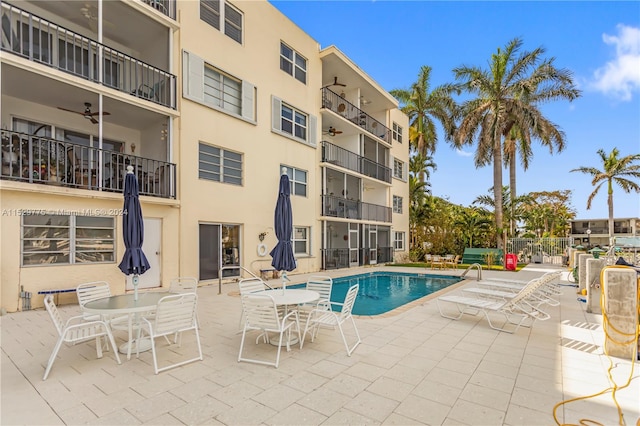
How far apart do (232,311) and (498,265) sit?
18431 mm

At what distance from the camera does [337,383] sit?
387cm

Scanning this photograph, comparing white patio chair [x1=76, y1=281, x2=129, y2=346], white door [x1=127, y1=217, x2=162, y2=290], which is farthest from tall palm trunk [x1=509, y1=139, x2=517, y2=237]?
white patio chair [x1=76, y1=281, x2=129, y2=346]

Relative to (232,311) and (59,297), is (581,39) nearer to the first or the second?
(232,311)

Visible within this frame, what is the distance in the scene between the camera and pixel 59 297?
27.4ft

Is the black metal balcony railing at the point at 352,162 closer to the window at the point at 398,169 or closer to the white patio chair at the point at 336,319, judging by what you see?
the window at the point at 398,169

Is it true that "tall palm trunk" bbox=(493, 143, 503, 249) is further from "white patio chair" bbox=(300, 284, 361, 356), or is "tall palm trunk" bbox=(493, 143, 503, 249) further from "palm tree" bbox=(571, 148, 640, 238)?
"white patio chair" bbox=(300, 284, 361, 356)

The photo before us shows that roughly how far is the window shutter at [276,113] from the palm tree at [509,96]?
14782mm

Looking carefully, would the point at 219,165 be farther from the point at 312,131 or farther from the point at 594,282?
the point at 594,282

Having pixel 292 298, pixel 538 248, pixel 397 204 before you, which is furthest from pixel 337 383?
pixel 538 248

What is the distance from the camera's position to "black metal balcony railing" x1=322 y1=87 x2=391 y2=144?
18125mm

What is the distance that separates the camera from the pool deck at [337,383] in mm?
3186

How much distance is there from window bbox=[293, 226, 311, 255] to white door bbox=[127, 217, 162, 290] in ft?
21.5

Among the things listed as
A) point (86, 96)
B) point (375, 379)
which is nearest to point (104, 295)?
point (375, 379)

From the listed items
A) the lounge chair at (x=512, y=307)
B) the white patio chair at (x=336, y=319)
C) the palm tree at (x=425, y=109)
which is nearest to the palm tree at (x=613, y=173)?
the palm tree at (x=425, y=109)
